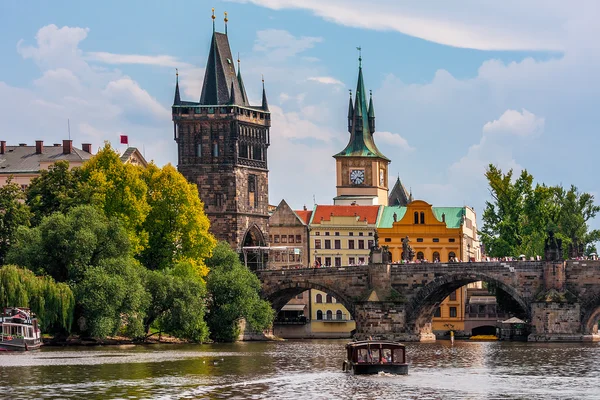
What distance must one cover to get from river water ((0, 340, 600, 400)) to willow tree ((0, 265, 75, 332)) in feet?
10.2

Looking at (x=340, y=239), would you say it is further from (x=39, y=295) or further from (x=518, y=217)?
(x=39, y=295)

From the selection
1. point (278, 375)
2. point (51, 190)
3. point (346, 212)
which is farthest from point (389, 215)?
point (278, 375)

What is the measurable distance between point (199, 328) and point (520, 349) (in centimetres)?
→ 2452

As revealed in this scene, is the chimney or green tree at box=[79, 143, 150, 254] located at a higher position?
the chimney

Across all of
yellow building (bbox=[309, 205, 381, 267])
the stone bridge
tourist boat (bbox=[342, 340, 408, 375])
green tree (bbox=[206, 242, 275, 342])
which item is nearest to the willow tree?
green tree (bbox=[206, 242, 275, 342])

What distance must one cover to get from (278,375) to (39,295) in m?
27.7

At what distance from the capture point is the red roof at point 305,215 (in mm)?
181375

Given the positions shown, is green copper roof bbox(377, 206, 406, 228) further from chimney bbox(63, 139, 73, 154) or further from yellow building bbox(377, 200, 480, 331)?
chimney bbox(63, 139, 73, 154)

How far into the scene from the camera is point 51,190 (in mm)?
133000

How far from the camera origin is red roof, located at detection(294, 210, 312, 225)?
181375 mm

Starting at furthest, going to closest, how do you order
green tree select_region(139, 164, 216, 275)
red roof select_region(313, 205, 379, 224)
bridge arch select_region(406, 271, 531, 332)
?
1. red roof select_region(313, 205, 379, 224)
2. green tree select_region(139, 164, 216, 275)
3. bridge arch select_region(406, 271, 531, 332)

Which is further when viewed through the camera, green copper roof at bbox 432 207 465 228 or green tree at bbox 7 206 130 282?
green copper roof at bbox 432 207 465 228

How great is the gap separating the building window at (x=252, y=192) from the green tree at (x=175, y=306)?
35.9 metres

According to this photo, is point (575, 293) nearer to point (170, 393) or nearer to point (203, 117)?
point (203, 117)
